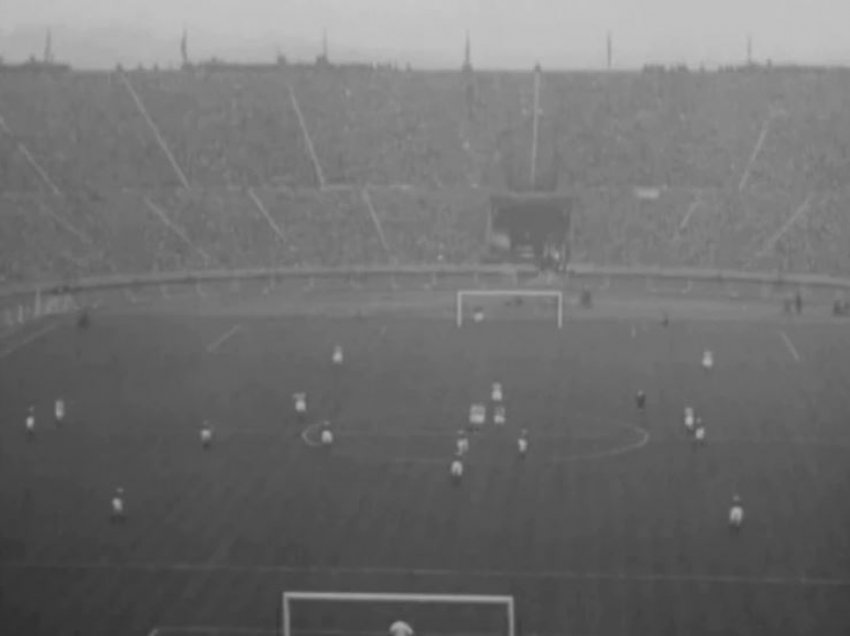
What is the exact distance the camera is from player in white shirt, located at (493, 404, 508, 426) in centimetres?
2380

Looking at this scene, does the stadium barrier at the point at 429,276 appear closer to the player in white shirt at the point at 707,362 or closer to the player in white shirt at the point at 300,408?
the player in white shirt at the point at 707,362

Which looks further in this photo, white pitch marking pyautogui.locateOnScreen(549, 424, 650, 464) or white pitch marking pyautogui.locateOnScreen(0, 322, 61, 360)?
white pitch marking pyautogui.locateOnScreen(0, 322, 61, 360)

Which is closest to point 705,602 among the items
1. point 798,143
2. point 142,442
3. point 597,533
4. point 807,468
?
point 597,533

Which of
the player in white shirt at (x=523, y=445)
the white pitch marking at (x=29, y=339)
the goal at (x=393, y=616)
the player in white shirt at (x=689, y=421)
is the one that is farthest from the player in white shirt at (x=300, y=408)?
the goal at (x=393, y=616)

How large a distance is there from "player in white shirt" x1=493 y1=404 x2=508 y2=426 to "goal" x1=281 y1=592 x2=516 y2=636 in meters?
8.56

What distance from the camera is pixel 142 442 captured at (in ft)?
74.2

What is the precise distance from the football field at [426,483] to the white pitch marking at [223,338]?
13 cm

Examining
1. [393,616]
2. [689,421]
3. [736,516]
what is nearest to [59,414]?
[689,421]

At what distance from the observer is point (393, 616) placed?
14805 mm

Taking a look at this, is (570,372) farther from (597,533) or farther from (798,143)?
(798,143)

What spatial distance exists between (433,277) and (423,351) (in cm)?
1246

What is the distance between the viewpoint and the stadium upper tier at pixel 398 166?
43.6 m

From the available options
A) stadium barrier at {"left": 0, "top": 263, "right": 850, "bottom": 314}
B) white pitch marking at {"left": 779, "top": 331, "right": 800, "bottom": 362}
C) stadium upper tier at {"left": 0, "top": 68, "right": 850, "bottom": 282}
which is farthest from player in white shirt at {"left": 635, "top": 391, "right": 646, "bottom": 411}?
stadium upper tier at {"left": 0, "top": 68, "right": 850, "bottom": 282}

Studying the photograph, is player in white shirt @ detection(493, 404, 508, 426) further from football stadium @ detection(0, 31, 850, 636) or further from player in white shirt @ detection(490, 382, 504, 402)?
player in white shirt @ detection(490, 382, 504, 402)
